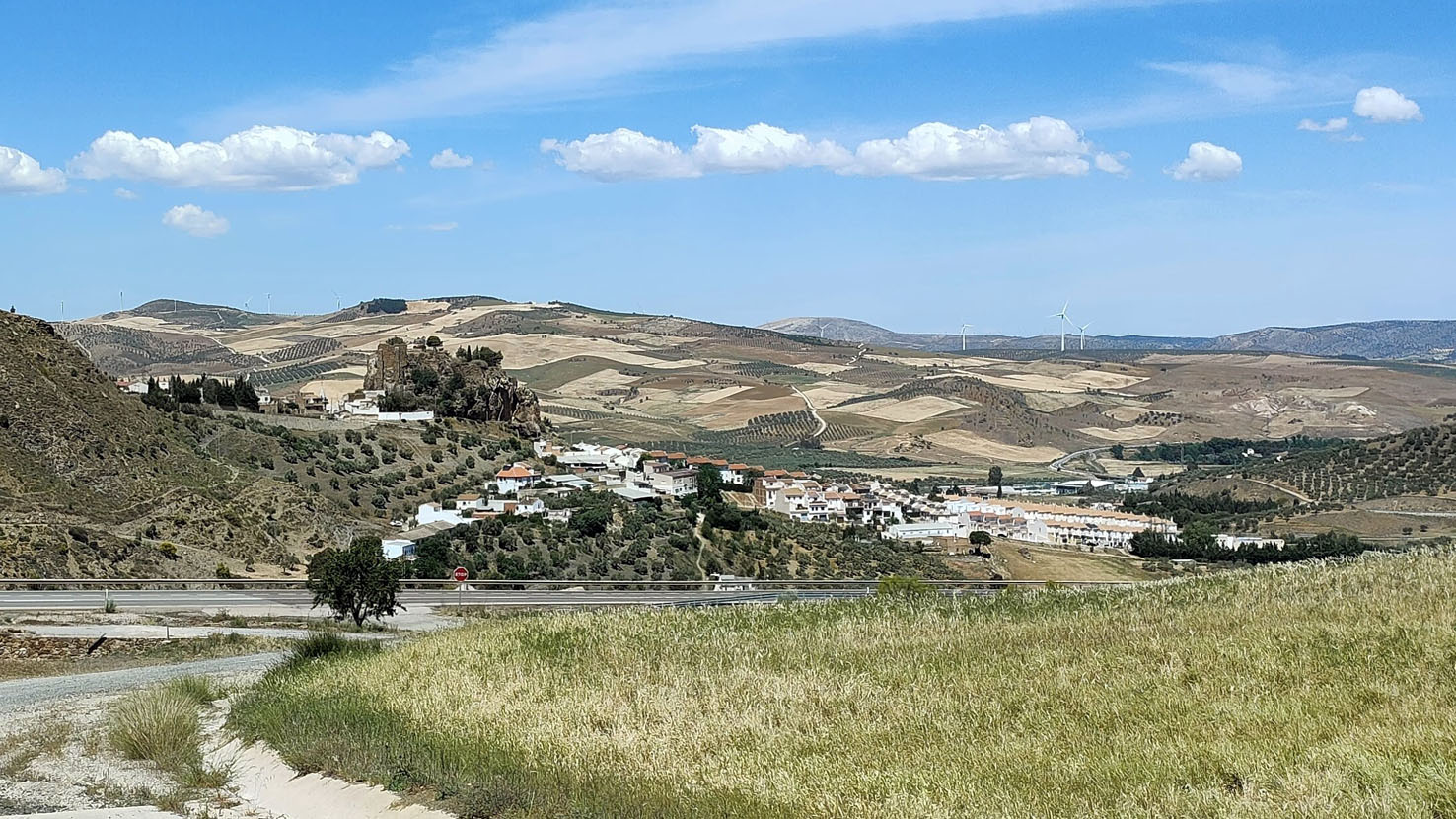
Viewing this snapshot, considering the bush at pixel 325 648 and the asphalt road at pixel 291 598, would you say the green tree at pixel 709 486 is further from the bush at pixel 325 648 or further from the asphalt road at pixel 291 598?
the bush at pixel 325 648

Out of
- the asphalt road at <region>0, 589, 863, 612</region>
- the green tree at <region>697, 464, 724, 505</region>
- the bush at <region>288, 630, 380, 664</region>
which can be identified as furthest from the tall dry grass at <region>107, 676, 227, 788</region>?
the green tree at <region>697, 464, 724, 505</region>

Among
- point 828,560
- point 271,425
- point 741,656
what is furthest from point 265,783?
point 271,425

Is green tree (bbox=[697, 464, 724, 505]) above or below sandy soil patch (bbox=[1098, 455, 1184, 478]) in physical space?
above

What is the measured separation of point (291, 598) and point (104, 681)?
867 inches

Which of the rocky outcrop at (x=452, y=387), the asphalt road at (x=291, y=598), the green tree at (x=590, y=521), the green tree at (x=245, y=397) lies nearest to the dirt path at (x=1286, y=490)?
the rocky outcrop at (x=452, y=387)

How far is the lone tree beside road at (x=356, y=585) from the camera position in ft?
108

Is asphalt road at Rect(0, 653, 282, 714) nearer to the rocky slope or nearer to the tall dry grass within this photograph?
the tall dry grass

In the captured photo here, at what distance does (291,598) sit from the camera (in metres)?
40.6

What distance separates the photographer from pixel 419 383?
10388 centimetres

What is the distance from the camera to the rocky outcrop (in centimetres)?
10141

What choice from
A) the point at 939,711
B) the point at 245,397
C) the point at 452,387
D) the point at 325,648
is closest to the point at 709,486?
the point at 452,387

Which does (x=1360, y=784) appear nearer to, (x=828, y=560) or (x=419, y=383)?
(x=828, y=560)

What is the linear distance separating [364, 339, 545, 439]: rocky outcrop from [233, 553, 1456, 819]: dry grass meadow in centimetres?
8655

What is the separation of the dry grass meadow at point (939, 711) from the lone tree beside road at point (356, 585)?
56.1 feet
